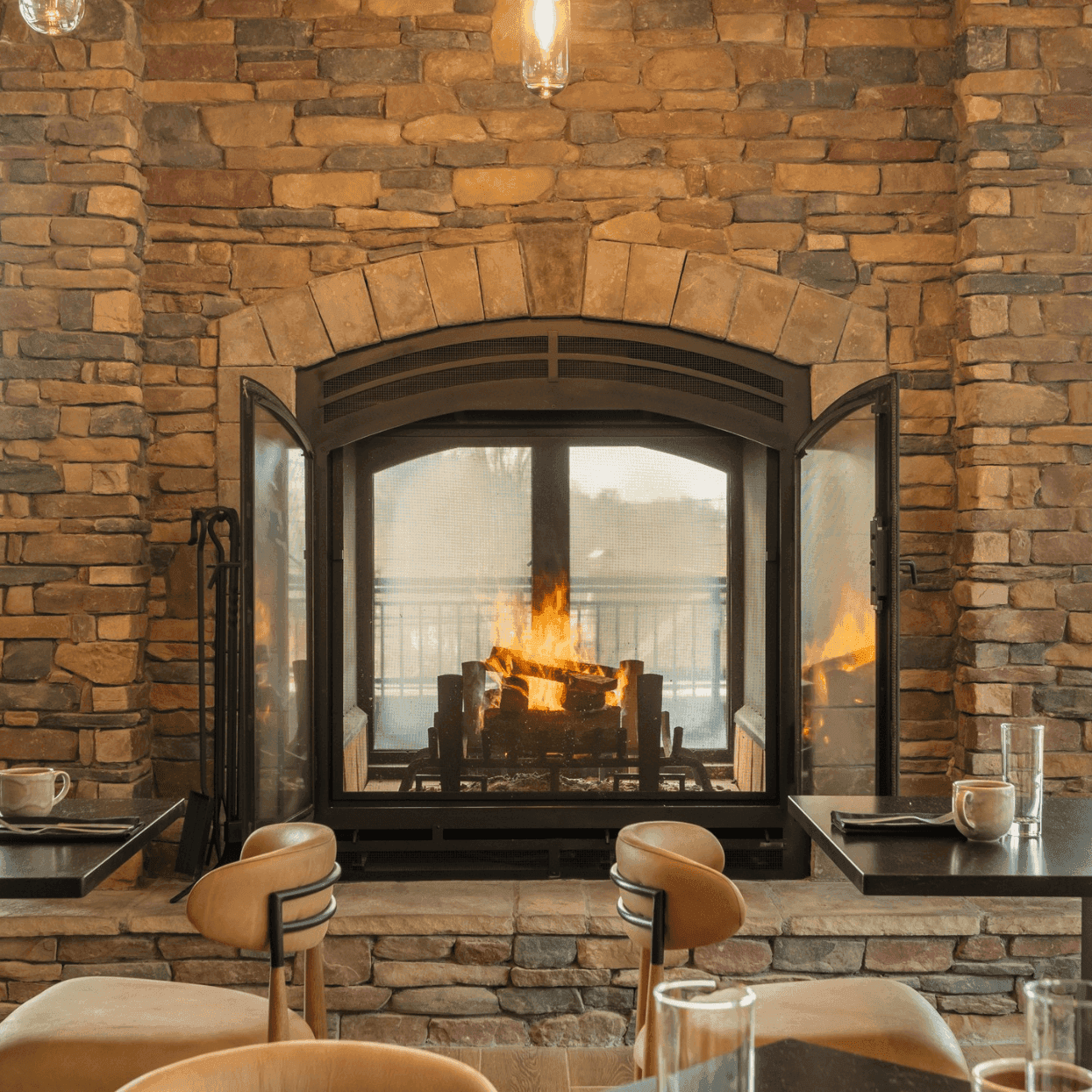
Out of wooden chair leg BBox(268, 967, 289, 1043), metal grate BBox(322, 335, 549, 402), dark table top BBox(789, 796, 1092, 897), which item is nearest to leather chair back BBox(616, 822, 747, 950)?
dark table top BBox(789, 796, 1092, 897)

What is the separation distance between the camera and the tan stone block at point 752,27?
3.82 meters

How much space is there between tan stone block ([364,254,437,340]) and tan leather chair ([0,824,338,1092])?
208 centimetres

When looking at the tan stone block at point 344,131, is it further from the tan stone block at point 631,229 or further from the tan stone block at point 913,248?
the tan stone block at point 913,248

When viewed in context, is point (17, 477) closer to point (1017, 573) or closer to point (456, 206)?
point (456, 206)

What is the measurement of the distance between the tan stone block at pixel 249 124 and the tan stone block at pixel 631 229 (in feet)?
3.43

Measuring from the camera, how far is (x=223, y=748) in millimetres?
3615

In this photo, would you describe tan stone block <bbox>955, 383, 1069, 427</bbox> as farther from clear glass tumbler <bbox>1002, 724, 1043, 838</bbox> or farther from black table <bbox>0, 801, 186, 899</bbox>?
black table <bbox>0, 801, 186, 899</bbox>

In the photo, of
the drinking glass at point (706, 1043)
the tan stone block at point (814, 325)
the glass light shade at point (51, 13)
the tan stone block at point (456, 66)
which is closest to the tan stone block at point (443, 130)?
the tan stone block at point (456, 66)

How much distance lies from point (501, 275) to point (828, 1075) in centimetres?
294

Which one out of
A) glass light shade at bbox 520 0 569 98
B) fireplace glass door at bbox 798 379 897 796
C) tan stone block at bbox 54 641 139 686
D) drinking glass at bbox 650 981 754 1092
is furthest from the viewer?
tan stone block at bbox 54 641 139 686

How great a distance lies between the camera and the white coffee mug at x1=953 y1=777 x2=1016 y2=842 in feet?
7.05

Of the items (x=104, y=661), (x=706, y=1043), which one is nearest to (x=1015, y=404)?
(x=104, y=661)

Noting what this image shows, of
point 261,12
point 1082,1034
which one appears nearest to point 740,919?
point 1082,1034

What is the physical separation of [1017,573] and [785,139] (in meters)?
1.55
